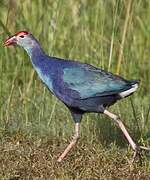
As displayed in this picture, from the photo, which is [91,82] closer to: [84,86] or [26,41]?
[84,86]

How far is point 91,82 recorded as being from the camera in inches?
196

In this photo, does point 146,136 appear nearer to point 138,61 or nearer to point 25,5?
point 138,61

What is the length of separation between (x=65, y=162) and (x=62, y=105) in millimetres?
1751

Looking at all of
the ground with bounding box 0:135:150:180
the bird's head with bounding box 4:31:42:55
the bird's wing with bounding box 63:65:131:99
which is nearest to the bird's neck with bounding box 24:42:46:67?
the bird's head with bounding box 4:31:42:55

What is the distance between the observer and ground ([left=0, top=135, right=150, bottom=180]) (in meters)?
4.88

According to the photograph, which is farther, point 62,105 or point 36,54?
point 62,105

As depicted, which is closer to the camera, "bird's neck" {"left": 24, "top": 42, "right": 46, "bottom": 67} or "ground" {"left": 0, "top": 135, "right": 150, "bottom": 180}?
"ground" {"left": 0, "top": 135, "right": 150, "bottom": 180}

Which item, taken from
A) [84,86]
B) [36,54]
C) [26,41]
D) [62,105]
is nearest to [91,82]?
[84,86]

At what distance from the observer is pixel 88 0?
797cm

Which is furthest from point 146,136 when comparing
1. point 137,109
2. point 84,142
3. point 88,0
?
point 88,0

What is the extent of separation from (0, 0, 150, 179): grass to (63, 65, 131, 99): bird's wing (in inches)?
21.0

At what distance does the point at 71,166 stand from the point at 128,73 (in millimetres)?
2613

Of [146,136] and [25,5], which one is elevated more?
[25,5]

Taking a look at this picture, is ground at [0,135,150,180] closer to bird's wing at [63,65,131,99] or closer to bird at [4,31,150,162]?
bird at [4,31,150,162]
